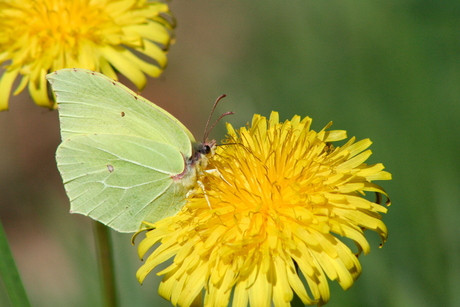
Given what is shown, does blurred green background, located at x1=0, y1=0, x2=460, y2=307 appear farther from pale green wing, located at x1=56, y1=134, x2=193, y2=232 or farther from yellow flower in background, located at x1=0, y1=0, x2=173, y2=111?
pale green wing, located at x1=56, y1=134, x2=193, y2=232

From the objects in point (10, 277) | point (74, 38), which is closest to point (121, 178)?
point (10, 277)

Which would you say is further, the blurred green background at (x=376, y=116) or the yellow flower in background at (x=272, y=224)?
the blurred green background at (x=376, y=116)

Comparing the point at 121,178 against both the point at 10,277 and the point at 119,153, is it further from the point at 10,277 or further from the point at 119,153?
the point at 10,277

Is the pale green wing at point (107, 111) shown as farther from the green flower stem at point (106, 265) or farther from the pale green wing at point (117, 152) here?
the green flower stem at point (106, 265)

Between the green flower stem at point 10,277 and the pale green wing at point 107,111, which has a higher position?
the pale green wing at point 107,111

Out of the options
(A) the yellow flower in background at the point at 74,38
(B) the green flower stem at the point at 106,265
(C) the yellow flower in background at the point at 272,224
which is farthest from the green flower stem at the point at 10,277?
(A) the yellow flower in background at the point at 74,38

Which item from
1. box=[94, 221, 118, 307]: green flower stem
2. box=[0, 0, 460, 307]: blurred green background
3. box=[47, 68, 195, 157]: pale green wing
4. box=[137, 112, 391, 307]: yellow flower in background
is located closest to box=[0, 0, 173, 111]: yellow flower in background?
box=[0, 0, 460, 307]: blurred green background

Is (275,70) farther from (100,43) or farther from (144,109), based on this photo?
(144,109)
